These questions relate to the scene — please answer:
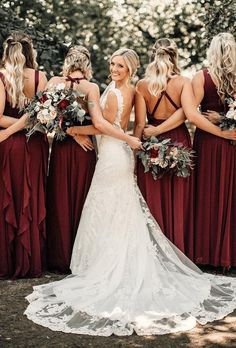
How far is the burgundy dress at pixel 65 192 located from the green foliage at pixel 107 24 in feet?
7.55

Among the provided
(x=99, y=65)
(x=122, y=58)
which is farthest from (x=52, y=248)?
(x=99, y=65)

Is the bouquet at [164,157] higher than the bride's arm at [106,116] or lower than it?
lower

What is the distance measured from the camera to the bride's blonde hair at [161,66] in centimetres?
592

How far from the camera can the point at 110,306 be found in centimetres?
505

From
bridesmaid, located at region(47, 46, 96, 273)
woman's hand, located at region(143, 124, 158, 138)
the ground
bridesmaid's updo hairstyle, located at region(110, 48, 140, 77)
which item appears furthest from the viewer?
bridesmaid, located at region(47, 46, 96, 273)

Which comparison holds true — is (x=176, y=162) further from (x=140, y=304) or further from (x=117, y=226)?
(x=140, y=304)

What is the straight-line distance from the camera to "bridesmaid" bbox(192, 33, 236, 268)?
242 inches

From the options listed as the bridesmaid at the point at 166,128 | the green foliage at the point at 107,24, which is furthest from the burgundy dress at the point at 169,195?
the green foliage at the point at 107,24

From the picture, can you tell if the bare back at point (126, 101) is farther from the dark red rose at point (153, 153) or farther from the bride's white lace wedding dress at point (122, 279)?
the dark red rose at point (153, 153)

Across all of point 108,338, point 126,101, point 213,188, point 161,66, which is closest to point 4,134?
point 126,101

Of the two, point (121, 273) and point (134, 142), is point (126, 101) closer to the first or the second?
point (134, 142)

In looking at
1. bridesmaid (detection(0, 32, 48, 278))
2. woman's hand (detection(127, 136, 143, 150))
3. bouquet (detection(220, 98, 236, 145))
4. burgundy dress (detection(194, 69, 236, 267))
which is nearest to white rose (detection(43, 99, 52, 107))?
bridesmaid (detection(0, 32, 48, 278))

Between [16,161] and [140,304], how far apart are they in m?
2.01

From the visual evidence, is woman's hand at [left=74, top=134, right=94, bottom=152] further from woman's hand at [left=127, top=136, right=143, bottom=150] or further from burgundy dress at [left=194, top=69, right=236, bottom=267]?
burgundy dress at [left=194, top=69, right=236, bottom=267]
